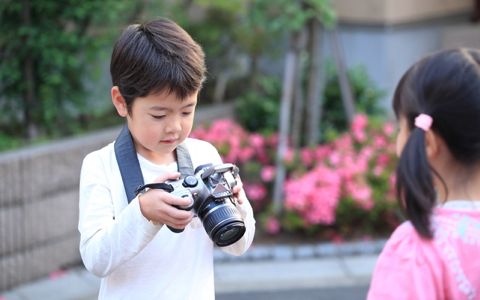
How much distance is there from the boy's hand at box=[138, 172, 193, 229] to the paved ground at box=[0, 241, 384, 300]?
278 cm

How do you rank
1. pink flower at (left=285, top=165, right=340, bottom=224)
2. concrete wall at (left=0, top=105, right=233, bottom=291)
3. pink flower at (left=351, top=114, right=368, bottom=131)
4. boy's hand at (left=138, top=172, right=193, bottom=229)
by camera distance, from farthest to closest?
pink flower at (left=351, top=114, right=368, bottom=131) → pink flower at (left=285, top=165, right=340, bottom=224) → concrete wall at (left=0, top=105, right=233, bottom=291) → boy's hand at (left=138, top=172, right=193, bottom=229)

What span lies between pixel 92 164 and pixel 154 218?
0.30m

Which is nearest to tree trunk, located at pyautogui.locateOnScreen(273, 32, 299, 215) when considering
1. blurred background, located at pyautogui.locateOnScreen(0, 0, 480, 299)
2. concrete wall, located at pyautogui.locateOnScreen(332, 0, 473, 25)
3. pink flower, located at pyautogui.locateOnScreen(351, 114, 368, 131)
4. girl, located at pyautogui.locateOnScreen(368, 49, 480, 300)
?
blurred background, located at pyautogui.locateOnScreen(0, 0, 480, 299)

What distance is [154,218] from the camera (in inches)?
69.2

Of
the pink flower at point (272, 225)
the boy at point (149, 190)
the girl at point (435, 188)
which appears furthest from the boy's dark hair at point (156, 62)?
the pink flower at point (272, 225)

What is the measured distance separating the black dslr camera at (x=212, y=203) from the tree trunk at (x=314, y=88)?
3980 millimetres

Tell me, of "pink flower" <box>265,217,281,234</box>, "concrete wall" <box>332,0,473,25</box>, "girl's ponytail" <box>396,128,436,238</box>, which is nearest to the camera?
"girl's ponytail" <box>396,128,436,238</box>

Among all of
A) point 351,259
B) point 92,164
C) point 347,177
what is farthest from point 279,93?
point 92,164

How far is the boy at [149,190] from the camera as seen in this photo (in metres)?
1.82

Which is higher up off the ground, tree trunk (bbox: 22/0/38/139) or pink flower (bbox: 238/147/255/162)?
tree trunk (bbox: 22/0/38/139)

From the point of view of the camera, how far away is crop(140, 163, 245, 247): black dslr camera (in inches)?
68.2

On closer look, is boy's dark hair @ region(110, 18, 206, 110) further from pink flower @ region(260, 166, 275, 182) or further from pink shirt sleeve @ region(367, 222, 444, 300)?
pink flower @ region(260, 166, 275, 182)

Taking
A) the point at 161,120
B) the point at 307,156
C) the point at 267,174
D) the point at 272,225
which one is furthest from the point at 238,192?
the point at 307,156

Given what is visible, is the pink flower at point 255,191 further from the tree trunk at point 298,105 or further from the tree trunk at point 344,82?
the tree trunk at point 344,82
